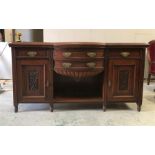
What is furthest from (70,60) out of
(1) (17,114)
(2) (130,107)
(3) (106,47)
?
(2) (130,107)

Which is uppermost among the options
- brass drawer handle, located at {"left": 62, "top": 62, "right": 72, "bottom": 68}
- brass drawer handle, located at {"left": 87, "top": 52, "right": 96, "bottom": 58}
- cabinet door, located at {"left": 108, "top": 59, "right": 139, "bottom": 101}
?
brass drawer handle, located at {"left": 87, "top": 52, "right": 96, "bottom": 58}

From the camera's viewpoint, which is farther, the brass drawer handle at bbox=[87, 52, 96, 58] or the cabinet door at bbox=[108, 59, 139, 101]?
the cabinet door at bbox=[108, 59, 139, 101]

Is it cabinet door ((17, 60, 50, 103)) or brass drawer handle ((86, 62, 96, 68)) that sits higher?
brass drawer handle ((86, 62, 96, 68))

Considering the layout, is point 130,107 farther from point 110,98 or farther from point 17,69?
point 17,69

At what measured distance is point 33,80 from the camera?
2158mm

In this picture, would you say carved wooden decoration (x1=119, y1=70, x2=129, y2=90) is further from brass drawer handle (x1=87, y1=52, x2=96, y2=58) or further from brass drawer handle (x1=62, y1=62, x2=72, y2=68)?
brass drawer handle (x1=62, y1=62, x2=72, y2=68)

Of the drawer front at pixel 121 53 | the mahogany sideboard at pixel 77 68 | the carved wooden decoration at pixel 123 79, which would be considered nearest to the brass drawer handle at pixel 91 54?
the mahogany sideboard at pixel 77 68

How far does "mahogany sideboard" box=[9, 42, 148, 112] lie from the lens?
6.78 ft

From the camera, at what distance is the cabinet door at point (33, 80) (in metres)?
2.12

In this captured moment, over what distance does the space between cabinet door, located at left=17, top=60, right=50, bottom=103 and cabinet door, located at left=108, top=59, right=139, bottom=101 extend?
2.07 feet

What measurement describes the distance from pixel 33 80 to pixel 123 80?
888 mm

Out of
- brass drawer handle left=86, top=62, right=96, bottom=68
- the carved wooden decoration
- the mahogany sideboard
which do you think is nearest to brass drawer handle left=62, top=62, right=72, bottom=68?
the mahogany sideboard

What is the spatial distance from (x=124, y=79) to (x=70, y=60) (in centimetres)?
58

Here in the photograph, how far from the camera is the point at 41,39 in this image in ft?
12.6
